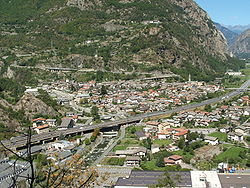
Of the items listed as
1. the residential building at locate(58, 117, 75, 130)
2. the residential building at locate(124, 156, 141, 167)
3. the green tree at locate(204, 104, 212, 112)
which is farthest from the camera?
the green tree at locate(204, 104, 212, 112)

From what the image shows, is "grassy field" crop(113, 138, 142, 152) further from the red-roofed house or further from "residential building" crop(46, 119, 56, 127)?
"residential building" crop(46, 119, 56, 127)

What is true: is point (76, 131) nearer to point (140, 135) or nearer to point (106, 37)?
point (140, 135)

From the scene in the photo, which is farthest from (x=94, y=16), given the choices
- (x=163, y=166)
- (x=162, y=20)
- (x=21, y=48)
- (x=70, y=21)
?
(x=163, y=166)

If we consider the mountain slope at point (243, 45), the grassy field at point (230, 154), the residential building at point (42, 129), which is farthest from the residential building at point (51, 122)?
the mountain slope at point (243, 45)

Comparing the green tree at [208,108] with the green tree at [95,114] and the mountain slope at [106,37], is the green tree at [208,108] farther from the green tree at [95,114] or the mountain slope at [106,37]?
the mountain slope at [106,37]

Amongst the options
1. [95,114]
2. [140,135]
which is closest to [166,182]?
[140,135]

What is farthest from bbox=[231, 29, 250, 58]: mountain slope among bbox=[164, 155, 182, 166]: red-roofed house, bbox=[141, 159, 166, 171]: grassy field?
bbox=[141, 159, 166, 171]: grassy field
